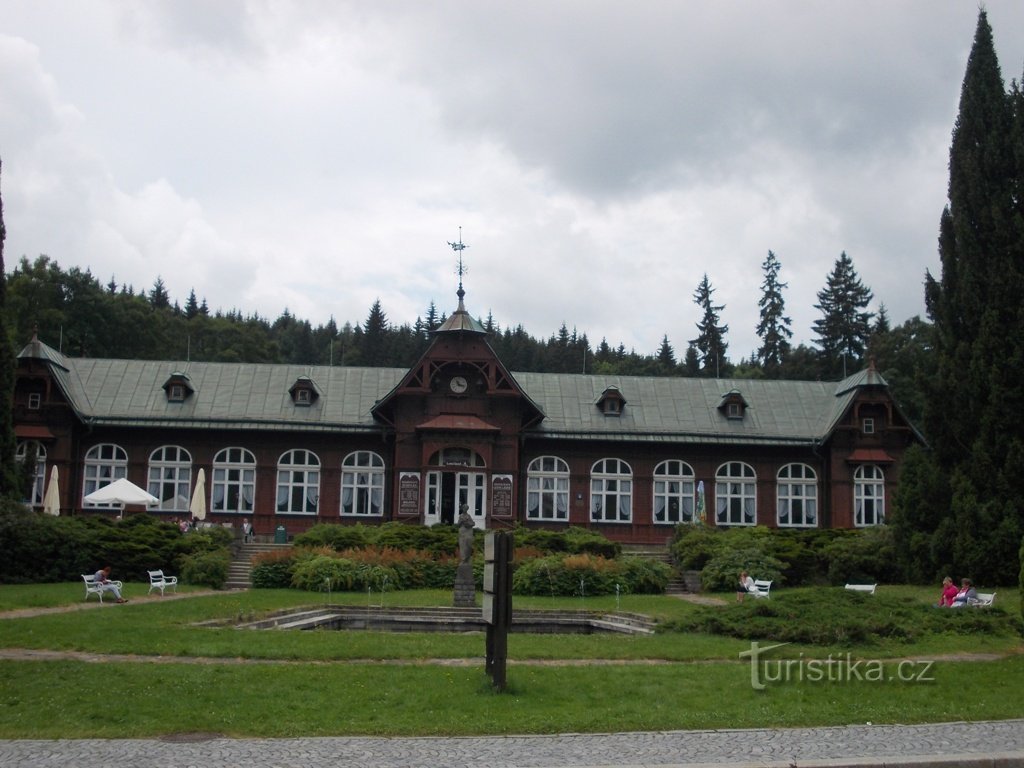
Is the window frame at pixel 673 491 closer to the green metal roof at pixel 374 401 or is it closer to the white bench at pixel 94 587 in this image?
the green metal roof at pixel 374 401

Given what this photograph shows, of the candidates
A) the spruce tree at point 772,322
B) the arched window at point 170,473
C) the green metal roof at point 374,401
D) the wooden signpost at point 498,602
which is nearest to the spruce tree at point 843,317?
the spruce tree at point 772,322

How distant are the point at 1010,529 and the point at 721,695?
17416 mm

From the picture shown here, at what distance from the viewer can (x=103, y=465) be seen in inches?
1532

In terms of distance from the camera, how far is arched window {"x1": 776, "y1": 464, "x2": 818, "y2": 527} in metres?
40.3

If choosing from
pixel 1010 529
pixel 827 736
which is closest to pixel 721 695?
pixel 827 736

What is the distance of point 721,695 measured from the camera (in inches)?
485

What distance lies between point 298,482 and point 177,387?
241 inches

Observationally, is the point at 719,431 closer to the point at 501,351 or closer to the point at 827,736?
the point at 827,736

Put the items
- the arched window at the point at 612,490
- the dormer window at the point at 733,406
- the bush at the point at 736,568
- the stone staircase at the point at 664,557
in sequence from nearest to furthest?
the bush at the point at 736,568 → the stone staircase at the point at 664,557 → the arched window at the point at 612,490 → the dormer window at the point at 733,406

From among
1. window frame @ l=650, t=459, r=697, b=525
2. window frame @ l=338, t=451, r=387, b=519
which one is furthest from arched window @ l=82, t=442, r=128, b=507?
window frame @ l=650, t=459, r=697, b=525

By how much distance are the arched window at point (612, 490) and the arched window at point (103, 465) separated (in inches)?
707

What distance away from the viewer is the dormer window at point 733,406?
41406mm

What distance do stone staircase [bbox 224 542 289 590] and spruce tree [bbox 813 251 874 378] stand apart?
56625 millimetres

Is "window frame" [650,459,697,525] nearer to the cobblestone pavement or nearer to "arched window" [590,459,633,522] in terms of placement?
"arched window" [590,459,633,522]
